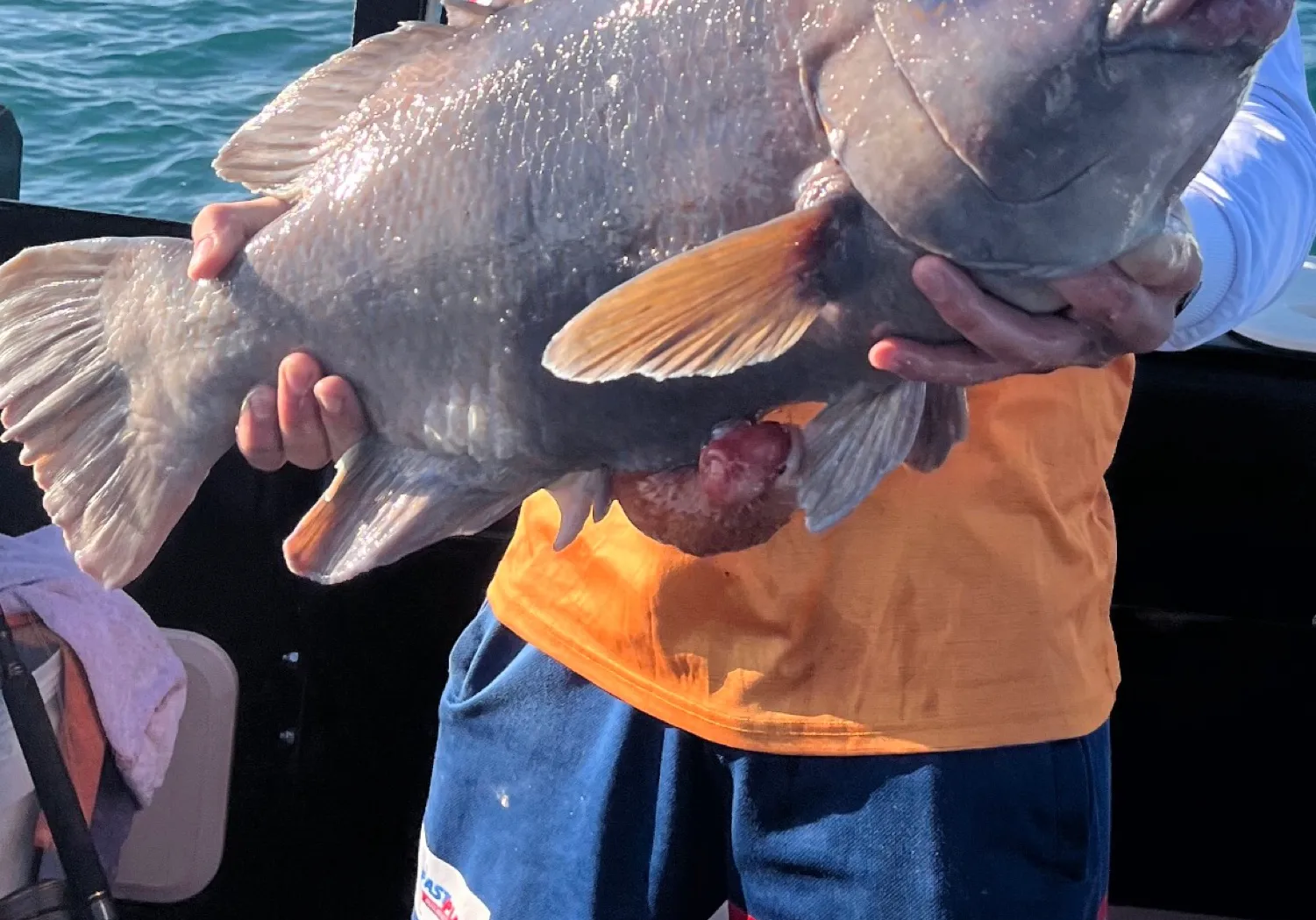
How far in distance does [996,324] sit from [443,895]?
123 centimetres

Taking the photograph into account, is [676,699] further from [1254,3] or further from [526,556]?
[1254,3]

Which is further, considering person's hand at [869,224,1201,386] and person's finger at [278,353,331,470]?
person's finger at [278,353,331,470]

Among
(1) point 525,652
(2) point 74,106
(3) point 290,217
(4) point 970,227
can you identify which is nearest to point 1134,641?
(1) point 525,652

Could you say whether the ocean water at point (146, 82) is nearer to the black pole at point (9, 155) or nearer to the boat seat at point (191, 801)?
the black pole at point (9, 155)

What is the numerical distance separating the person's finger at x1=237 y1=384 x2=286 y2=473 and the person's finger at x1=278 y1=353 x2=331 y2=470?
0.02m

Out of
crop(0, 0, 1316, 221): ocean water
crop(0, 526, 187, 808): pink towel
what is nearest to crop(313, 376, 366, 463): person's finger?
crop(0, 526, 187, 808): pink towel

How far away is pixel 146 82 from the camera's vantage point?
8438mm

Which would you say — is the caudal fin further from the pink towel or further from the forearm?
the forearm

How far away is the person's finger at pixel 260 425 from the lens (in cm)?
160

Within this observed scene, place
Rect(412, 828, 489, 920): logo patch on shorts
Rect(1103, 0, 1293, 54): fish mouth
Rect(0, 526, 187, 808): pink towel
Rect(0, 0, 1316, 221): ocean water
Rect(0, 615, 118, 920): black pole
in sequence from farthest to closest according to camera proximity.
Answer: Rect(0, 0, 1316, 221): ocean water, Rect(0, 526, 187, 808): pink towel, Rect(0, 615, 118, 920): black pole, Rect(412, 828, 489, 920): logo patch on shorts, Rect(1103, 0, 1293, 54): fish mouth

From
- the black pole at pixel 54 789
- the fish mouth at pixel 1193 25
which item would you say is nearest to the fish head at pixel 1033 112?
the fish mouth at pixel 1193 25

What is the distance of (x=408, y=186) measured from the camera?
58.6 inches

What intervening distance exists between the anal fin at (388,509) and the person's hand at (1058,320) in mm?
534

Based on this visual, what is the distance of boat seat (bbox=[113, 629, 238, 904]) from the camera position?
293 centimetres
